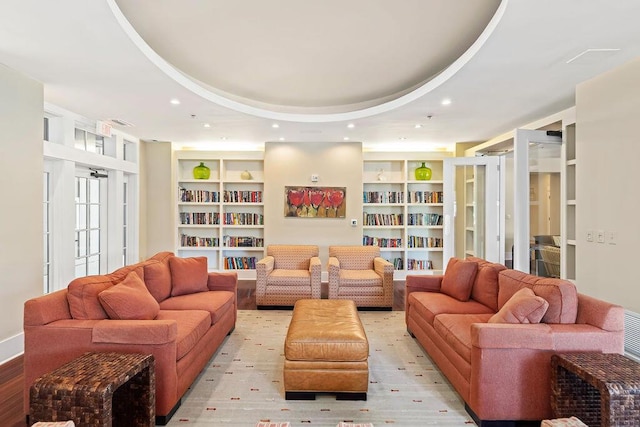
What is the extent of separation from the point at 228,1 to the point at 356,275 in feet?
12.1

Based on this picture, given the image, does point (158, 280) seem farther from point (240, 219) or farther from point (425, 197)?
point (425, 197)

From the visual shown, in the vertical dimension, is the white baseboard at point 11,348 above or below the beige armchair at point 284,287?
below

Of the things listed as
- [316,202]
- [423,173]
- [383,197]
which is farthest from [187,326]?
[423,173]

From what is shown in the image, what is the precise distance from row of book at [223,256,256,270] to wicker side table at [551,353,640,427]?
5476 millimetres

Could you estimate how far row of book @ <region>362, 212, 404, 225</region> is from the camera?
6910 millimetres

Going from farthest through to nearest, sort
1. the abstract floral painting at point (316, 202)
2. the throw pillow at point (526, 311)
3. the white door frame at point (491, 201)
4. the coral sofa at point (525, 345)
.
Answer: the abstract floral painting at point (316, 202) < the white door frame at point (491, 201) < the throw pillow at point (526, 311) < the coral sofa at point (525, 345)

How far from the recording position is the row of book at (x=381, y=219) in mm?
6910

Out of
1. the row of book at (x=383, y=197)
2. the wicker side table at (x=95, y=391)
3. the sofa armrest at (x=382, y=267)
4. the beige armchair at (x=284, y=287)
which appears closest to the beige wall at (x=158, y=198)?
the beige armchair at (x=284, y=287)

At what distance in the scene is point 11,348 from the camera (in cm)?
333

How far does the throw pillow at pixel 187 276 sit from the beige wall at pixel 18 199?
4.39 feet

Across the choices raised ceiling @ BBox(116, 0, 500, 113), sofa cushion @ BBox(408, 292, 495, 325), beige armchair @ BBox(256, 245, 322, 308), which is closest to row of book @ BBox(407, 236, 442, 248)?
beige armchair @ BBox(256, 245, 322, 308)

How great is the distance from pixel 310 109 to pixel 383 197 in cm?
230

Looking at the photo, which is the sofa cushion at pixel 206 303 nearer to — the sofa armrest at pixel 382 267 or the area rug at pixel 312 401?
the area rug at pixel 312 401

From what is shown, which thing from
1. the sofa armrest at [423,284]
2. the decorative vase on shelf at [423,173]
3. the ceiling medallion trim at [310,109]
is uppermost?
the ceiling medallion trim at [310,109]
